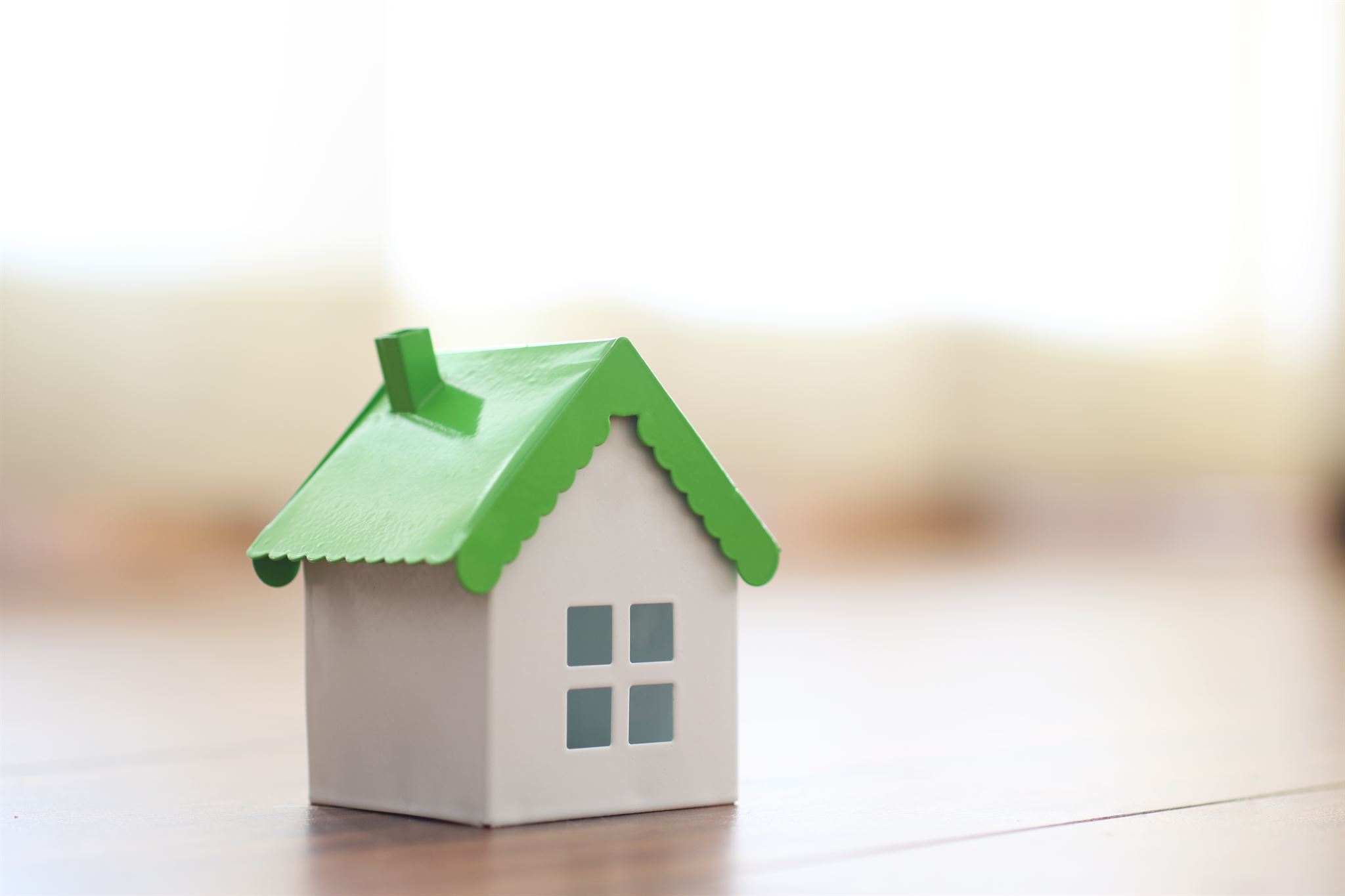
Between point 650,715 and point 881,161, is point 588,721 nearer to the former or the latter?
point 650,715

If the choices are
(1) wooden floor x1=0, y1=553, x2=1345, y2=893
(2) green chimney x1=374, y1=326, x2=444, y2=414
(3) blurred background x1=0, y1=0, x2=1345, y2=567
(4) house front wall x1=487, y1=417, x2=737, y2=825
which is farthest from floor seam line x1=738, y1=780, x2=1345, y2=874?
(3) blurred background x1=0, y1=0, x2=1345, y2=567

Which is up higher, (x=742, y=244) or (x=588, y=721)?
(x=742, y=244)

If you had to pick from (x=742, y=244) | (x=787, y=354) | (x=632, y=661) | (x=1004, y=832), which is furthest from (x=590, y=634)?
(x=787, y=354)

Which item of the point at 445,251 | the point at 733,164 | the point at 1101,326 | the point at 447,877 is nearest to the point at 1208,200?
the point at 1101,326

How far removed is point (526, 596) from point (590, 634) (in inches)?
3.0

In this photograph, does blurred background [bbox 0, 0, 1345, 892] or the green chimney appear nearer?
the green chimney

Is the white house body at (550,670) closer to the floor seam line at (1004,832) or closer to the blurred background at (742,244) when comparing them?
the floor seam line at (1004,832)

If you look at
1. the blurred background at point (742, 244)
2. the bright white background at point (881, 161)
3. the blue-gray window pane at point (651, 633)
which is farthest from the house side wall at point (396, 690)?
the bright white background at point (881, 161)

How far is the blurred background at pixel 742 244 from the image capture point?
3035 millimetres

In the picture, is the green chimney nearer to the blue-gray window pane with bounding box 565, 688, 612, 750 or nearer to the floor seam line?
the blue-gray window pane with bounding box 565, 688, 612, 750

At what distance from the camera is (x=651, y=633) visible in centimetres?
88

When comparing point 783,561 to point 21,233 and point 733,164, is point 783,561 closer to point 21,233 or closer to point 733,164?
point 733,164

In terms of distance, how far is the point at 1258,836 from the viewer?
86 cm

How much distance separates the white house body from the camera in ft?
2.66
